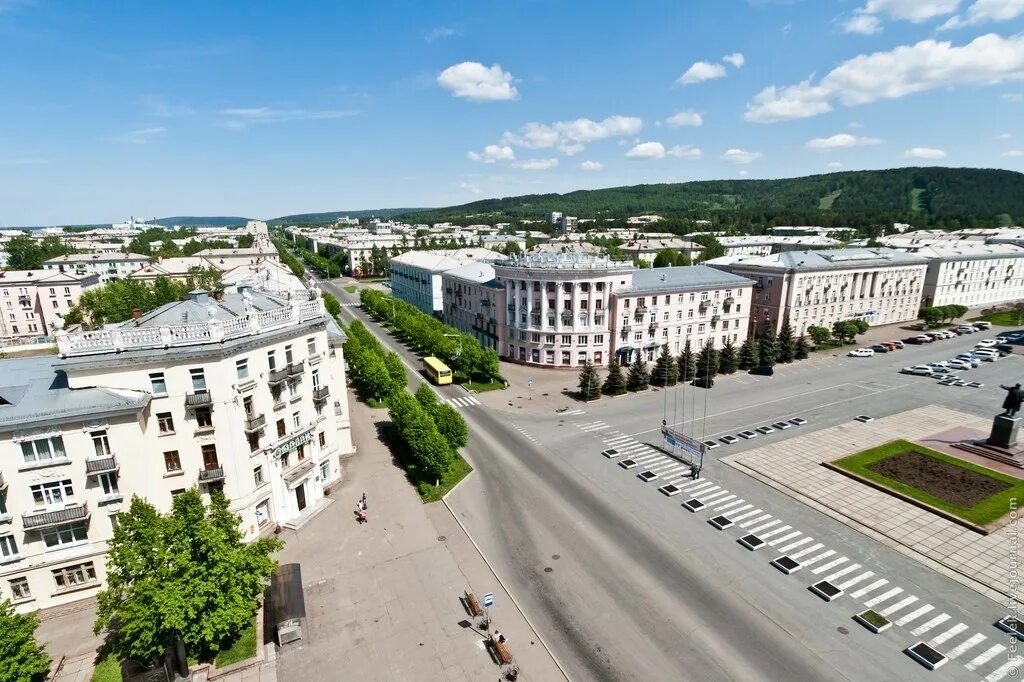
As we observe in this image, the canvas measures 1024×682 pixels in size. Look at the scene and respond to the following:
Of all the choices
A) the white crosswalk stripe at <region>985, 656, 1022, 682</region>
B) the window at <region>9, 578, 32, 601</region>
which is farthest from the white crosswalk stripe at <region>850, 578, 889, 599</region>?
the window at <region>9, 578, 32, 601</region>

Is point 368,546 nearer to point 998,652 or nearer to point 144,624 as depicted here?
point 144,624


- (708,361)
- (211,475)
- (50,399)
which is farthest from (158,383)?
(708,361)

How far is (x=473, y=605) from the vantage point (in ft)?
95.1

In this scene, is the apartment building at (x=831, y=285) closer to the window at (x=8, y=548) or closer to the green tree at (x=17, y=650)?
the green tree at (x=17, y=650)

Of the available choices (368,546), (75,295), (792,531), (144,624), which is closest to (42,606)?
(144,624)

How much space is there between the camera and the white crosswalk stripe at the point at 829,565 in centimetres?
3192

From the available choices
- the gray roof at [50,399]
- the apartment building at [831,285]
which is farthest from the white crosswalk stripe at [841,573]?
the apartment building at [831,285]

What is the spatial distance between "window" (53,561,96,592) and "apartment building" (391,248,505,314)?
83182 millimetres

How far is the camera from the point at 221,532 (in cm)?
2370

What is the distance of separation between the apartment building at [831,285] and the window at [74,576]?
92401mm

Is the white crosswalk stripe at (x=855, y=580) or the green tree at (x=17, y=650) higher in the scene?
the green tree at (x=17, y=650)

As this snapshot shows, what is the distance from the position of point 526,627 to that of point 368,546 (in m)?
13.1

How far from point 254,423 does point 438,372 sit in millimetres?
39150

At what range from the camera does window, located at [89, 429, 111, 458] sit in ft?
91.8
